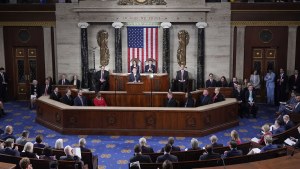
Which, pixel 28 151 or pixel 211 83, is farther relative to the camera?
pixel 211 83

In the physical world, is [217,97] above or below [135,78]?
below

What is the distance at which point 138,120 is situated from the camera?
13.5m

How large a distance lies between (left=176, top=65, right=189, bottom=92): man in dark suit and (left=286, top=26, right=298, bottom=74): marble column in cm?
430

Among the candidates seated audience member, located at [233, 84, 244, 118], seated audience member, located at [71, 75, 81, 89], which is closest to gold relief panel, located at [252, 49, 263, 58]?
seated audience member, located at [233, 84, 244, 118]

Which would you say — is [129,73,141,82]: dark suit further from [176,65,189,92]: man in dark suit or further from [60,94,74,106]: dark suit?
[60,94,74,106]: dark suit

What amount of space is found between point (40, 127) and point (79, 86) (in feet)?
13.2

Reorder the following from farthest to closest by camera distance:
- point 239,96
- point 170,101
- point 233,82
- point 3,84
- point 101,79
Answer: point 3,84, point 101,79, point 233,82, point 239,96, point 170,101

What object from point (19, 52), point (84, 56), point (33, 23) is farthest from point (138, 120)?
point (19, 52)

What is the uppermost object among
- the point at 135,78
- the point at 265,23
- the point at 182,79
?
the point at 265,23

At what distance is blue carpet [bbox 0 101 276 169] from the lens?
1155cm

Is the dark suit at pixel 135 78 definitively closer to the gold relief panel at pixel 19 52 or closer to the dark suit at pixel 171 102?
the dark suit at pixel 171 102

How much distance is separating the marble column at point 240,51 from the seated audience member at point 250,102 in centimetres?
255

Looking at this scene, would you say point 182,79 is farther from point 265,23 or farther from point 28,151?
point 28,151

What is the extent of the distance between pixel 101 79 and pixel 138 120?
172 inches
